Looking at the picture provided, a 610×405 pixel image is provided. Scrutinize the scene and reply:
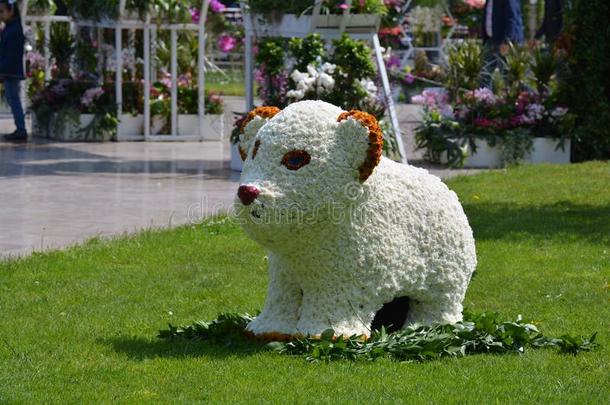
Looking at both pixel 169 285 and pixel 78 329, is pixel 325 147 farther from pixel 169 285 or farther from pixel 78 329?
pixel 169 285

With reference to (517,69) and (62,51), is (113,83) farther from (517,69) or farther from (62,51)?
(517,69)

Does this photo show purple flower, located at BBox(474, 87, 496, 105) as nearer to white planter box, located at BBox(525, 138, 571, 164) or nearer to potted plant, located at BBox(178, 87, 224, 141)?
white planter box, located at BBox(525, 138, 571, 164)

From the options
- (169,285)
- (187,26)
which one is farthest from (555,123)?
(169,285)

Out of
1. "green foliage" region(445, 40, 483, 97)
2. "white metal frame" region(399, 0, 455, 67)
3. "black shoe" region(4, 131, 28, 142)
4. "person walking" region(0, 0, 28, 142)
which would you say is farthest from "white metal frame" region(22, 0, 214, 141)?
"white metal frame" region(399, 0, 455, 67)

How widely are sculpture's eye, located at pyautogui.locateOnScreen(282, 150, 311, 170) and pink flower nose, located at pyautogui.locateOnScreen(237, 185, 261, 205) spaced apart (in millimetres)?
219

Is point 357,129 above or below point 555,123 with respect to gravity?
above

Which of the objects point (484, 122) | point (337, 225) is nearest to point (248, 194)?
point (337, 225)

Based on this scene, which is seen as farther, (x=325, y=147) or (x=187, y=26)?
(x=187, y=26)

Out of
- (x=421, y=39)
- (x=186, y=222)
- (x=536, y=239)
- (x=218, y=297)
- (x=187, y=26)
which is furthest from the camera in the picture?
(x=421, y=39)

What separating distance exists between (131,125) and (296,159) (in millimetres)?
11970

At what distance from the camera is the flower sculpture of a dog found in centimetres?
617

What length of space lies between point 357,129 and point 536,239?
4.25 meters

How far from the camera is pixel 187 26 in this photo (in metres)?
17.6

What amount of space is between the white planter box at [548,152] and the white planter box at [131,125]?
18.0 ft
